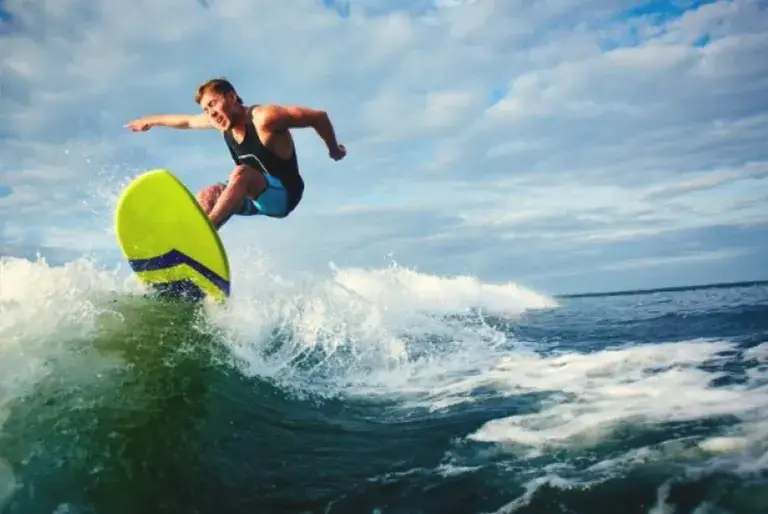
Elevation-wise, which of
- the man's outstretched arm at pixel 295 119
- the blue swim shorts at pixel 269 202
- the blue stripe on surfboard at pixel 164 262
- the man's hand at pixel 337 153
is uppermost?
the man's outstretched arm at pixel 295 119

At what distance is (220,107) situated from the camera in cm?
Result: 614

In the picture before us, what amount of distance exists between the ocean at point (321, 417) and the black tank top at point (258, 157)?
61.3 inches

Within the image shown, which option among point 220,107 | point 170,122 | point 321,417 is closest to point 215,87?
point 220,107

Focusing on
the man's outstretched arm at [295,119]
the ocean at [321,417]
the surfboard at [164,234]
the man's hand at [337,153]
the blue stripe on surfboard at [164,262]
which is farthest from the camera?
the man's hand at [337,153]

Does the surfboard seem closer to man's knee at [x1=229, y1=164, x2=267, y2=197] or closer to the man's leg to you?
the man's leg

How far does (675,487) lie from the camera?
3082 millimetres

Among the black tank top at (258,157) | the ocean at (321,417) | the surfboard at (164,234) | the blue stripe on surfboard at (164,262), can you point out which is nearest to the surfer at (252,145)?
the black tank top at (258,157)

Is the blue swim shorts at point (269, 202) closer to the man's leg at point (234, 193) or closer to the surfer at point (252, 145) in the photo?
the surfer at point (252, 145)

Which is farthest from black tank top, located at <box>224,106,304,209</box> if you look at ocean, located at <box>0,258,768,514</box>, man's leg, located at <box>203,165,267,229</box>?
ocean, located at <box>0,258,768,514</box>

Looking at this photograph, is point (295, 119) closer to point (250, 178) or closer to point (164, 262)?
point (250, 178)

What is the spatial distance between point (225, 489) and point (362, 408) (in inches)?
82.6

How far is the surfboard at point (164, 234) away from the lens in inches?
227

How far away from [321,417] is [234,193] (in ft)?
8.30

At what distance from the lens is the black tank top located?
243 inches
